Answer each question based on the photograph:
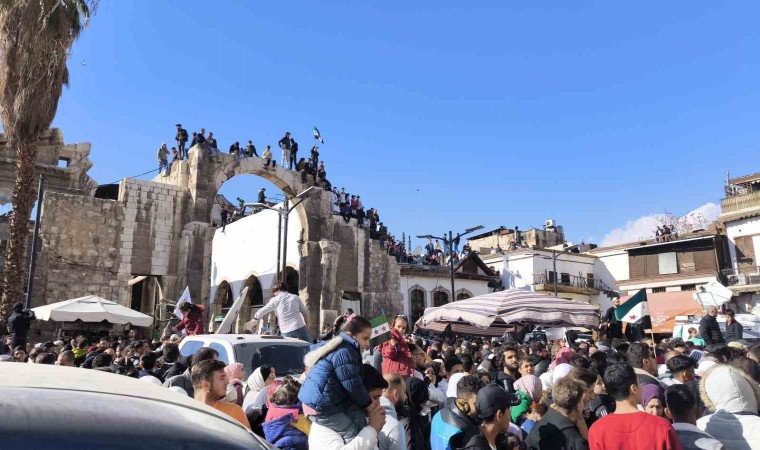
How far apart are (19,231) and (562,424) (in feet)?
56.6

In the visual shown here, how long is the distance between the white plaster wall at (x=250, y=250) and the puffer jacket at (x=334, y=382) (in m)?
22.4

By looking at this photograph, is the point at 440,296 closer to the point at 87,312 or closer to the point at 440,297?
the point at 440,297

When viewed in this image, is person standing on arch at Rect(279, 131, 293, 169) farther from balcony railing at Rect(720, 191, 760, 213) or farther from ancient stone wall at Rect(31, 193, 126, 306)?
balcony railing at Rect(720, 191, 760, 213)

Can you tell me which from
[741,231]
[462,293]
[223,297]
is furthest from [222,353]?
[741,231]

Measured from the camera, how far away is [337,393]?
390 cm

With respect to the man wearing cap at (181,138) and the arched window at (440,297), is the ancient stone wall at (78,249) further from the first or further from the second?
the arched window at (440,297)

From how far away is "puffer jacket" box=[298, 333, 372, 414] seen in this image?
3.89 meters

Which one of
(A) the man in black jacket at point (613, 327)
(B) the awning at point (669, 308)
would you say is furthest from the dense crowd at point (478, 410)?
(B) the awning at point (669, 308)

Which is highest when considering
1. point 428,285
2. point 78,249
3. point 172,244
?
Result: point 172,244

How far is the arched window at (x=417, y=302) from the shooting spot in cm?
3622

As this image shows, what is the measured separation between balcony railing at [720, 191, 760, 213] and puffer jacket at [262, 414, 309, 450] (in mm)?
39743

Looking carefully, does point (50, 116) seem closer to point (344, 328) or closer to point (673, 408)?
point (344, 328)

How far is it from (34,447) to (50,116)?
18150 mm

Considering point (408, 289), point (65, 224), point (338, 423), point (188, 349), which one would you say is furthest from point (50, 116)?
point (408, 289)
